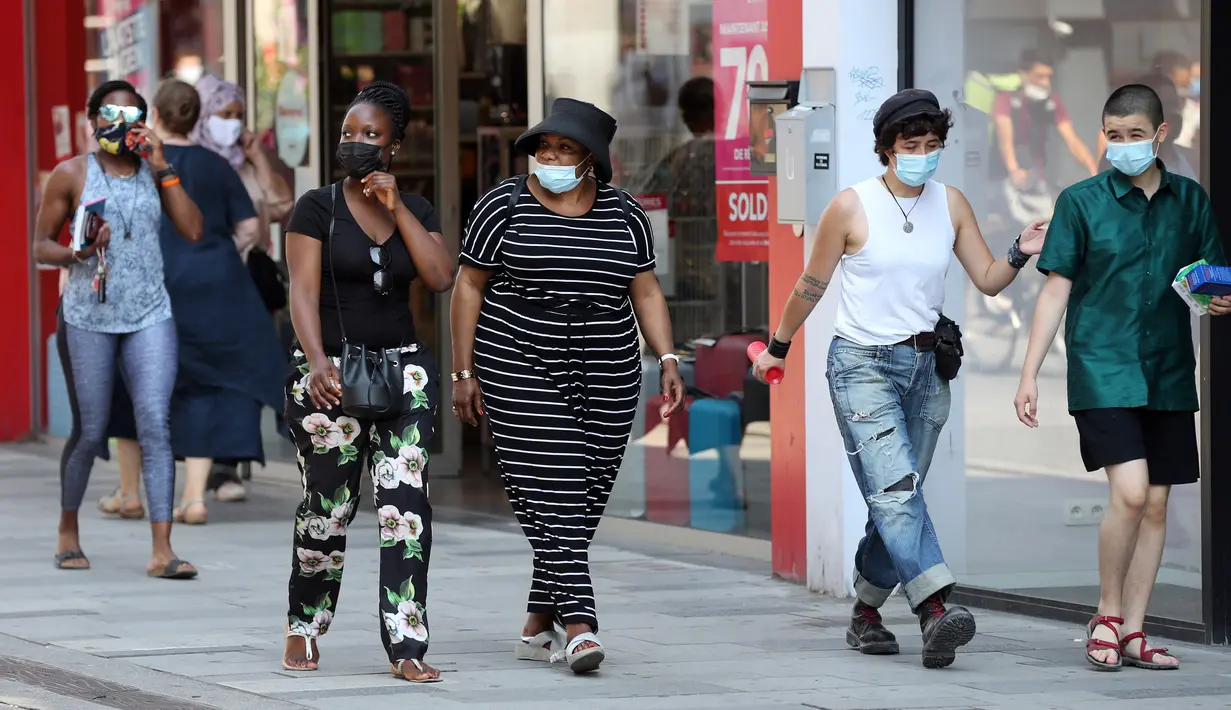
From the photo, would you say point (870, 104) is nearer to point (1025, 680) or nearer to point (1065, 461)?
point (1065, 461)

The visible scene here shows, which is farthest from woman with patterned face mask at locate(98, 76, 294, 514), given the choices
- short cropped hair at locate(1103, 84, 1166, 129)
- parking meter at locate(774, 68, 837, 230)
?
short cropped hair at locate(1103, 84, 1166, 129)

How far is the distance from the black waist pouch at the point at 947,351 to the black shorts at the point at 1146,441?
0.42 metres

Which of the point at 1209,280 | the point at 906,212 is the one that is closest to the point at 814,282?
the point at 906,212

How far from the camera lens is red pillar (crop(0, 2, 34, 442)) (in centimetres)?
1600

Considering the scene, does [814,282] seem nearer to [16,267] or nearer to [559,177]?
[559,177]

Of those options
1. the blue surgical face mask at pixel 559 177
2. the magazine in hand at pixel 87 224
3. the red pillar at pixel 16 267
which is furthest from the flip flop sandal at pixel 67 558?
the red pillar at pixel 16 267

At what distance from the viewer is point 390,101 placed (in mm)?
6816

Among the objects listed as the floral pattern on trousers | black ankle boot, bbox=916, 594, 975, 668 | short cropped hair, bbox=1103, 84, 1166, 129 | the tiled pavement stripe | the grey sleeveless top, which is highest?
short cropped hair, bbox=1103, 84, 1166, 129

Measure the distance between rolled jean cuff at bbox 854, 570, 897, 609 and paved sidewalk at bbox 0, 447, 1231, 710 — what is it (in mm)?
212

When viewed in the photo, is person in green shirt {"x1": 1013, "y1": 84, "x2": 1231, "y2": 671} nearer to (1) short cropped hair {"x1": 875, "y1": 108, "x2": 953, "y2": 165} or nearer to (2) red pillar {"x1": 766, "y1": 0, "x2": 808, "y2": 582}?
(1) short cropped hair {"x1": 875, "y1": 108, "x2": 953, "y2": 165}

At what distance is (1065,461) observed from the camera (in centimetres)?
841

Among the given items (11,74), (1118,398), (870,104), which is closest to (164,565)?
(870,104)

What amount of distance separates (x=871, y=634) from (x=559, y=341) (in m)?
1.48

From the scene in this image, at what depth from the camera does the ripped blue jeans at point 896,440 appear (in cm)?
682
